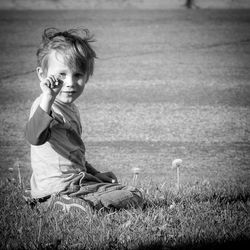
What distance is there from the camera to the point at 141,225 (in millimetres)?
3170

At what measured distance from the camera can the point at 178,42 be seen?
34.8ft

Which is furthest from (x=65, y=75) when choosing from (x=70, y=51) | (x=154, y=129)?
(x=154, y=129)

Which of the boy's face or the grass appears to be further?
the boy's face

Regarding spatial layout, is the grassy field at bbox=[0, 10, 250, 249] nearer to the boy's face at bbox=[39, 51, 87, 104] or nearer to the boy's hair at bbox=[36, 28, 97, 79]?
the boy's face at bbox=[39, 51, 87, 104]

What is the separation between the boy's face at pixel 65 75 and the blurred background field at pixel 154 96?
1.14 meters

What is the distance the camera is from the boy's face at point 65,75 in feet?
11.2

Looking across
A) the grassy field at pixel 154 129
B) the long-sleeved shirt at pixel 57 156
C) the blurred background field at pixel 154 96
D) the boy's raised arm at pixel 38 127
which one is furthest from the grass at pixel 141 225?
the blurred background field at pixel 154 96

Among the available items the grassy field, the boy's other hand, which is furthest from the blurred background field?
the boy's other hand

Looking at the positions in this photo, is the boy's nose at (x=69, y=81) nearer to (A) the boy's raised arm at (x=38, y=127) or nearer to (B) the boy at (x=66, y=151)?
(B) the boy at (x=66, y=151)

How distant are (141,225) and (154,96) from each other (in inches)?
161

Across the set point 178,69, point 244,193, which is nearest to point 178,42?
point 178,69

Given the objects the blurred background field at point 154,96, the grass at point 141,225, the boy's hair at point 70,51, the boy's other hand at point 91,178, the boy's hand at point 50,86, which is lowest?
the blurred background field at point 154,96

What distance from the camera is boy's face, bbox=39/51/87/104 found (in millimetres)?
3400

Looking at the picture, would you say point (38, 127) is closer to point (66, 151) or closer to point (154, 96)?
point (66, 151)
